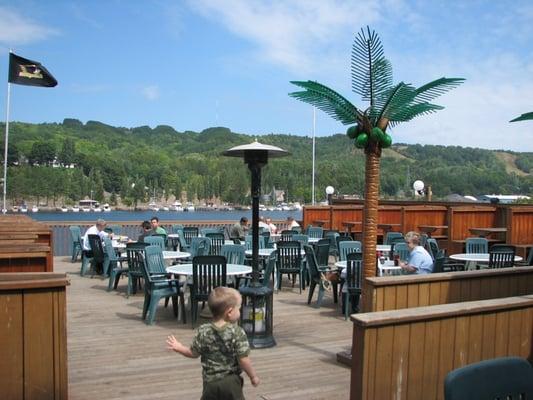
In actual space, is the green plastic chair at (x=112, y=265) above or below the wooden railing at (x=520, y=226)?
below

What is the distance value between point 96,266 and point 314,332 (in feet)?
21.3

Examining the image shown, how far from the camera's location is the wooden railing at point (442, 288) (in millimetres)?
4352

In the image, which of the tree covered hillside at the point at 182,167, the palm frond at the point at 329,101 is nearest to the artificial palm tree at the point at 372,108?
the palm frond at the point at 329,101

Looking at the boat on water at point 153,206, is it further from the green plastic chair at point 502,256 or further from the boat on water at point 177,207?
the green plastic chair at point 502,256

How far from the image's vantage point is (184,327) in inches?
274

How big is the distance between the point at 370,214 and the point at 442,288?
3.01 ft

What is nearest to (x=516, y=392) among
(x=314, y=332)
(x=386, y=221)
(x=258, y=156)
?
(x=258, y=156)

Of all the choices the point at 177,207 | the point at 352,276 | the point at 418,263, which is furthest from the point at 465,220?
the point at 177,207

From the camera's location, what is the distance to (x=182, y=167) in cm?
10331

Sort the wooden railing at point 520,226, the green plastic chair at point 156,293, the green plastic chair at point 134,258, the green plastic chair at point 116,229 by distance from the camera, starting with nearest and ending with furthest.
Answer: the green plastic chair at point 156,293 → the green plastic chair at point 134,258 → the wooden railing at point 520,226 → the green plastic chair at point 116,229

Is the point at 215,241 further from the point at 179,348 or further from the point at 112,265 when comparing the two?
the point at 179,348

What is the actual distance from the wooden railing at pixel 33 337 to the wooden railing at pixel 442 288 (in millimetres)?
2262

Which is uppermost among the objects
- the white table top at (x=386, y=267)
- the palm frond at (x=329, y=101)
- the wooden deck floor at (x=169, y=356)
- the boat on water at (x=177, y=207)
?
the palm frond at (x=329, y=101)

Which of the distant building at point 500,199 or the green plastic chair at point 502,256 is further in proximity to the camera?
the distant building at point 500,199
